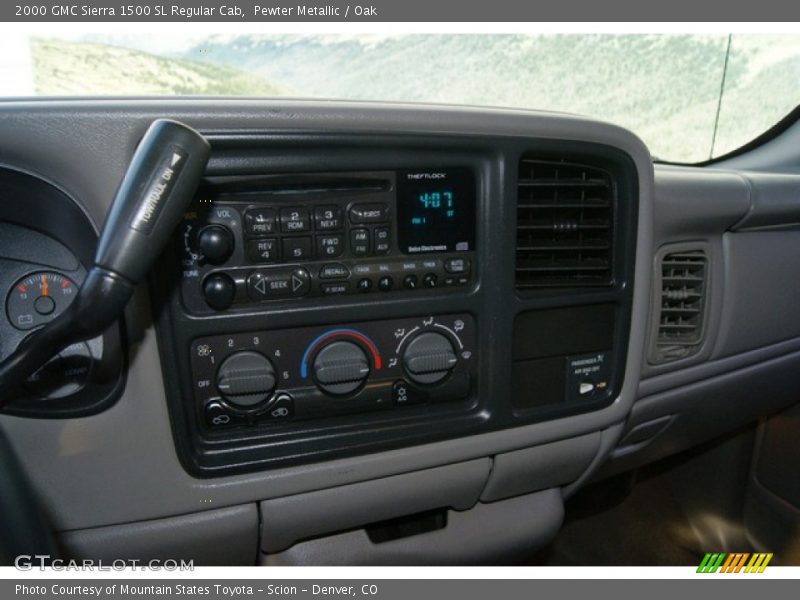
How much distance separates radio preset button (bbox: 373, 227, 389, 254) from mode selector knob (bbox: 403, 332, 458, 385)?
0.13 m

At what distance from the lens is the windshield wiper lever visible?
0.56m

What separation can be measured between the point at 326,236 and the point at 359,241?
43mm

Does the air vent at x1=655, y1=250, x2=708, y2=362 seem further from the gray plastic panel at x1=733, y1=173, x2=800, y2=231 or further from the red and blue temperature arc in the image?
the red and blue temperature arc

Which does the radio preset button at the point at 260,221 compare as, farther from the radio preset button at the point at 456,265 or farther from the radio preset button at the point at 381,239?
the radio preset button at the point at 456,265

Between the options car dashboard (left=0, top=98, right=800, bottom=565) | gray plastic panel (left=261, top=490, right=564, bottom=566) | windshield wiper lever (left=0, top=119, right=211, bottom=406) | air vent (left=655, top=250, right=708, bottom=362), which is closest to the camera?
windshield wiper lever (left=0, top=119, right=211, bottom=406)

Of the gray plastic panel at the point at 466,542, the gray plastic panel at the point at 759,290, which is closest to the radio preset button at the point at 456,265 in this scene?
the gray plastic panel at the point at 466,542

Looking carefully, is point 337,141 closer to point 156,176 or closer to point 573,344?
point 156,176

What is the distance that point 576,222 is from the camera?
35.6 inches

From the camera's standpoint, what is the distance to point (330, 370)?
798 millimetres

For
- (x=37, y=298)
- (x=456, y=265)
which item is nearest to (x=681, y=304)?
(x=456, y=265)

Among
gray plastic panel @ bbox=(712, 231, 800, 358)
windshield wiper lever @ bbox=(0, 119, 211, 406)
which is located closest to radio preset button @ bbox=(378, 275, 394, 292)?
windshield wiper lever @ bbox=(0, 119, 211, 406)

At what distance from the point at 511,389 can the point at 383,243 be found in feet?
1.00

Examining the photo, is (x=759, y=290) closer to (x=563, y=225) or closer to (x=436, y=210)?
(x=563, y=225)

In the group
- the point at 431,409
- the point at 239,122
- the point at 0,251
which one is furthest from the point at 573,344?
the point at 0,251
